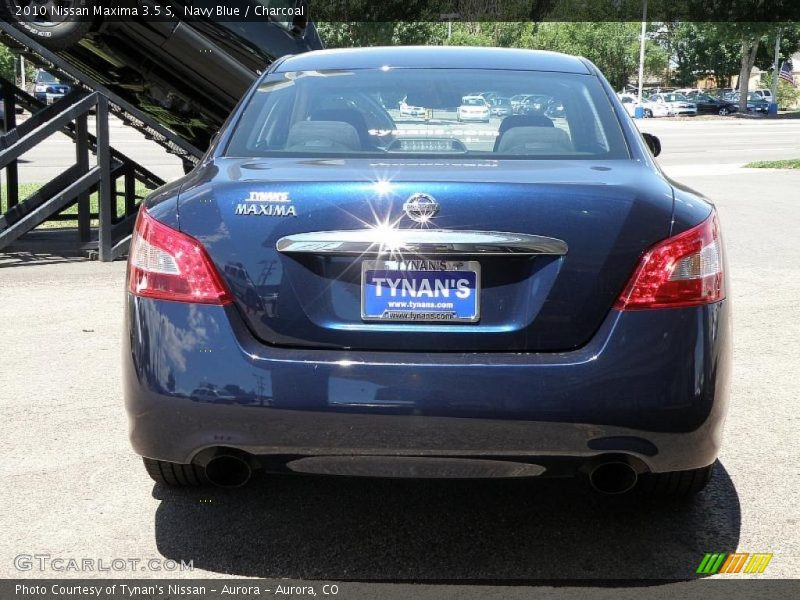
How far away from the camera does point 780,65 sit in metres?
75.1

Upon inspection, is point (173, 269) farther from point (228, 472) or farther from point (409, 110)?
point (409, 110)

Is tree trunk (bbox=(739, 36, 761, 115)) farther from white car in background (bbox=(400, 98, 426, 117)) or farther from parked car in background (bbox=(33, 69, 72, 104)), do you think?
white car in background (bbox=(400, 98, 426, 117))

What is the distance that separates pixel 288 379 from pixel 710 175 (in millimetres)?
17188

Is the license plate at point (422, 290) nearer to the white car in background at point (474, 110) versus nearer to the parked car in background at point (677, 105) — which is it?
the white car in background at point (474, 110)

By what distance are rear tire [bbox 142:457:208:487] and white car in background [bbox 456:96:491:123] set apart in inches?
69.6

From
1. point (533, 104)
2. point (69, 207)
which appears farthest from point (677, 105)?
point (533, 104)

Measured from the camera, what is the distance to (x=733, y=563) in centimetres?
337

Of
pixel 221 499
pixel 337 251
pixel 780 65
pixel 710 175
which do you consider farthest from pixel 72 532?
pixel 780 65

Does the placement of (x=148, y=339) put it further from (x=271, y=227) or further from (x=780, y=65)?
(x=780, y=65)

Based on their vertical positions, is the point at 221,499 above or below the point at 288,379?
below

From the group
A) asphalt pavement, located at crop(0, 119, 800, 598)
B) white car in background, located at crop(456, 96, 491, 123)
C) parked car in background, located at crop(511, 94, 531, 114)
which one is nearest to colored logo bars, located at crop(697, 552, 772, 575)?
asphalt pavement, located at crop(0, 119, 800, 598)

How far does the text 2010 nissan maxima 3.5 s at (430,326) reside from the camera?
2979 millimetres

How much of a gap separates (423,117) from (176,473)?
171 centimetres

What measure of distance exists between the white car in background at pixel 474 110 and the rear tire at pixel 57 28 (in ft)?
17.6
